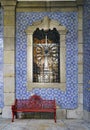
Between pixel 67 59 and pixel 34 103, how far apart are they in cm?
158

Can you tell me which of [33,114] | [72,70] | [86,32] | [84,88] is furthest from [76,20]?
[33,114]

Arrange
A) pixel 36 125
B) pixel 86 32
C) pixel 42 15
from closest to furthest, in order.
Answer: pixel 36 125 < pixel 86 32 < pixel 42 15

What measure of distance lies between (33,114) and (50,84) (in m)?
0.99

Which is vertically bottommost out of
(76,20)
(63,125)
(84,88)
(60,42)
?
(63,125)

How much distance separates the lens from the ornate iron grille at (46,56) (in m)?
8.76

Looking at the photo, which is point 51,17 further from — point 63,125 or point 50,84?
point 63,125

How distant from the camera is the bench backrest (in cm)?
835

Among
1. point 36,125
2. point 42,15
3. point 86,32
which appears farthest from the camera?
point 42,15

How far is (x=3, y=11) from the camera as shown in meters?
8.58

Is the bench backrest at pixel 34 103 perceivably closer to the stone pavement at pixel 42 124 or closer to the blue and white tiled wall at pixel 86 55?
the stone pavement at pixel 42 124

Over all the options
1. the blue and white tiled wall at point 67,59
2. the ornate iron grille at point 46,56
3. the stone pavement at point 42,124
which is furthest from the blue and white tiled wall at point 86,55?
the ornate iron grille at point 46,56

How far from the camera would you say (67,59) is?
8609 mm

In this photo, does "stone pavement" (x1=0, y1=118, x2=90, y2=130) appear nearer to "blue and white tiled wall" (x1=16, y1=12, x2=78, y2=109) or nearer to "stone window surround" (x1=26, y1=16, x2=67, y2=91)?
"blue and white tiled wall" (x1=16, y1=12, x2=78, y2=109)

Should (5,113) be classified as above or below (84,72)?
below
